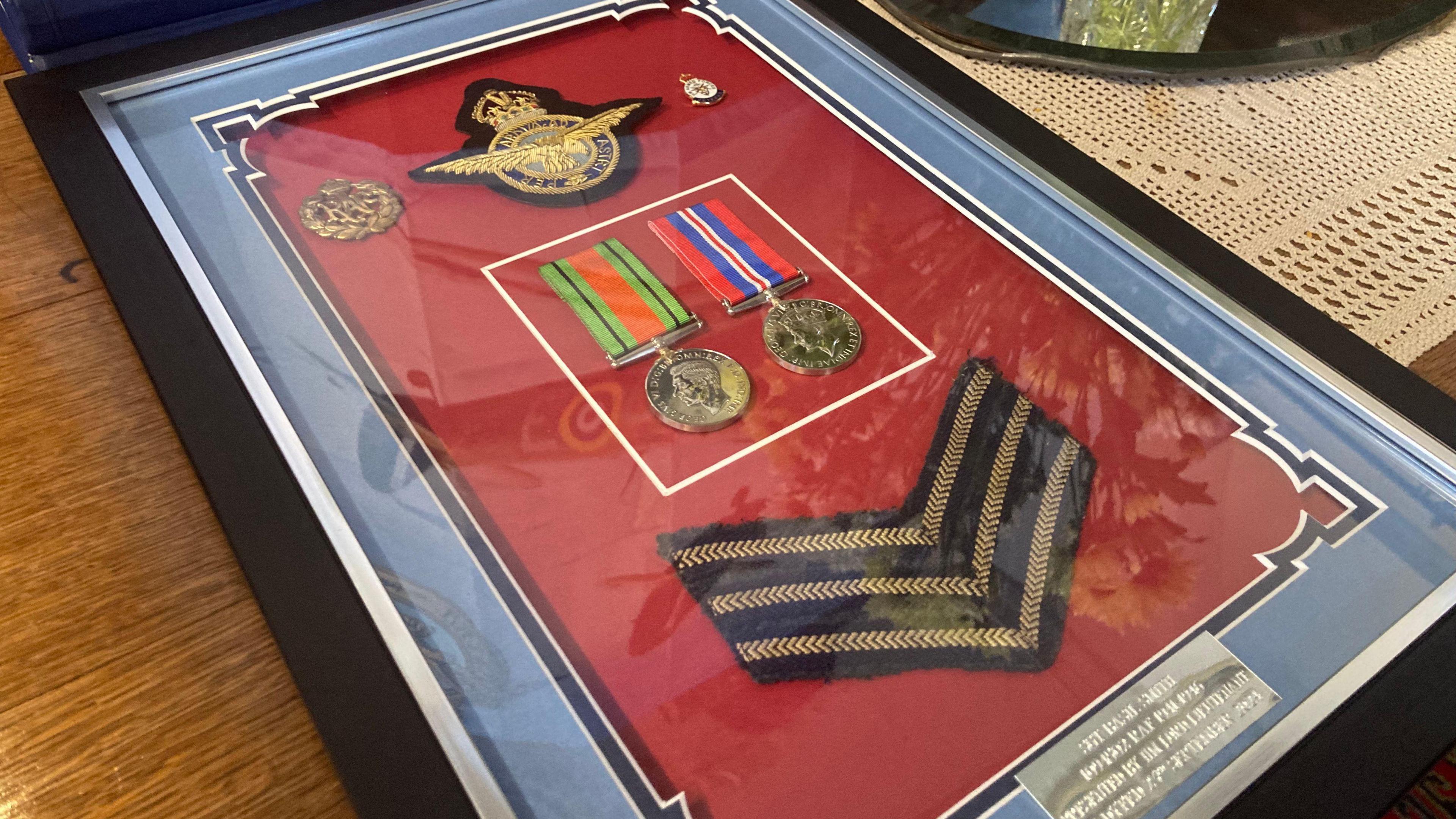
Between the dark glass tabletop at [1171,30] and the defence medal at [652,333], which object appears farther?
the dark glass tabletop at [1171,30]

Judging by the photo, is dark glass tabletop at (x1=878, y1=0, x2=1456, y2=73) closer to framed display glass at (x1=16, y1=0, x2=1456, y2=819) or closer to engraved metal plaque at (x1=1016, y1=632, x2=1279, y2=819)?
framed display glass at (x1=16, y1=0, x2=1456, y2=819)

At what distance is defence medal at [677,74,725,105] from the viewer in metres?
1.10

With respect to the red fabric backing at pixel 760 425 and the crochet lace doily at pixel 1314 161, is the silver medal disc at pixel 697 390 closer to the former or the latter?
the red fabric backing at pixel 760 425

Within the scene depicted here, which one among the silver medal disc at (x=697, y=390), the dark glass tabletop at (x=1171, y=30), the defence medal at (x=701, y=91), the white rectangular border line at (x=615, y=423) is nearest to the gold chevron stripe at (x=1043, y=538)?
the white rectangular border line at (x=615, y=423)

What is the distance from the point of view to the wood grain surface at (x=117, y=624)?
0.62 meters

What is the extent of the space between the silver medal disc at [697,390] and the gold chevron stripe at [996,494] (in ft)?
0.69

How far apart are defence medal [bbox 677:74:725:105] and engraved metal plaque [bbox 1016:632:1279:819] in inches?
28.6

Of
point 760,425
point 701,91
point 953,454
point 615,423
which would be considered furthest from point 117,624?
point 701,91

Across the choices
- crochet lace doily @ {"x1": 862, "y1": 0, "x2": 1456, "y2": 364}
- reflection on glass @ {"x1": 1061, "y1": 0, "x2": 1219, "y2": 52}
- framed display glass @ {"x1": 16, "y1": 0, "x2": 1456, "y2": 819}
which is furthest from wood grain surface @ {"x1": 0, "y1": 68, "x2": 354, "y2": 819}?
reflection on glass @ {"x1": 1061, "y1": 0, "x2": 1219, "y2": 52}

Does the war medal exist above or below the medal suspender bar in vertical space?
above

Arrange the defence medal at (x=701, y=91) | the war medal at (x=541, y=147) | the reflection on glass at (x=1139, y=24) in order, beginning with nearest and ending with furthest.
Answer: the war medal at (x=541, y=147), the defence medal at (x=701, y=91), the reflection on glass at (x=1139, y=24)

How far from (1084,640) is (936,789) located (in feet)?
0.54

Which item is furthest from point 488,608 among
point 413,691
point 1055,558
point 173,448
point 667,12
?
point 667,12

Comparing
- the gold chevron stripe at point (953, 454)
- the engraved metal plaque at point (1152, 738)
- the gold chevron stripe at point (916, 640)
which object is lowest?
the engraved metal plaque at point (1152, 738)
